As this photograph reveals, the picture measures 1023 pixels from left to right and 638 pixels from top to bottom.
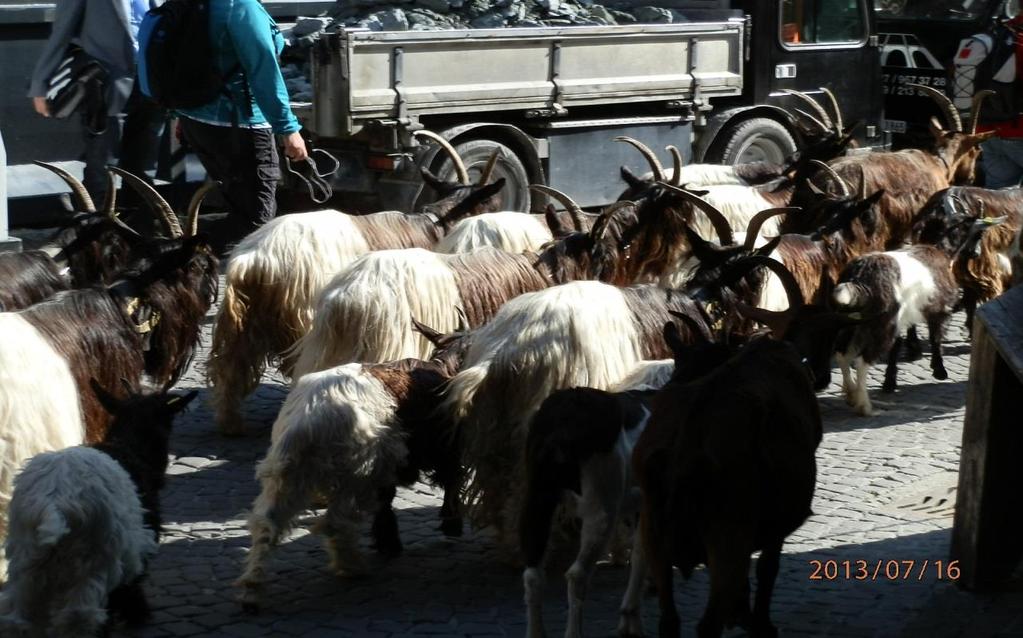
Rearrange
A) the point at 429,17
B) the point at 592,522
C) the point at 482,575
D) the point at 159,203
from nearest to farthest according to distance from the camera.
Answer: the point at 592,522 < the point at 482,575 < the point at 159,203 < the point at 429,17

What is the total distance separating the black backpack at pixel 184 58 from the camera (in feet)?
26.2

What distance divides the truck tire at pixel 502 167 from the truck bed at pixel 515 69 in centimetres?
31

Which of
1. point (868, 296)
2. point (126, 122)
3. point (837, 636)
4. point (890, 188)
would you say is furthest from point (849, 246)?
point (126, 122)

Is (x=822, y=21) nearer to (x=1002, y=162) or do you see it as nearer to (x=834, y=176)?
(x=1002, y=162)

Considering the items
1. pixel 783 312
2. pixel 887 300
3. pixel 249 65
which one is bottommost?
pixel 887 300

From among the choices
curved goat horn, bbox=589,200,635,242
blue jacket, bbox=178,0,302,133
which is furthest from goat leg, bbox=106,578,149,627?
blue jacket, bbox=178,0,302,133

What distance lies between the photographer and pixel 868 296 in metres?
7.71

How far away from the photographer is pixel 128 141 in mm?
10086

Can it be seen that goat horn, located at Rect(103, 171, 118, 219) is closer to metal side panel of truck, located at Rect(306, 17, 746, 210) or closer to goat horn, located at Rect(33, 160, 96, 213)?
goat horn, located at Rect(33, 160, 96, 213)

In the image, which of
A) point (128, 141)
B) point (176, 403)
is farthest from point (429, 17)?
point (176, 403)

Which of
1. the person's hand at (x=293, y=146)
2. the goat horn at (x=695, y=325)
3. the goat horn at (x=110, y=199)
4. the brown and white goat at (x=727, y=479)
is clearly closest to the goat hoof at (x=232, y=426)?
the goat horn at (x=110, y=199)

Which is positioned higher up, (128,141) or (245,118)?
(245,118)

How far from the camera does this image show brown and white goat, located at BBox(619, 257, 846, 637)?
13.7ft

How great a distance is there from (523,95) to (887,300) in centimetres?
422
